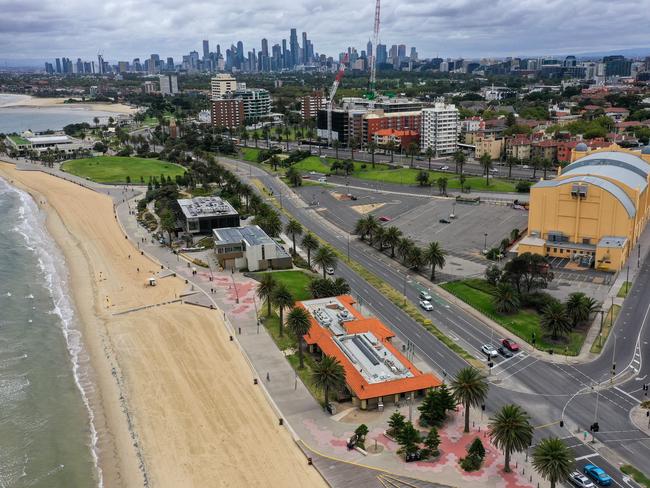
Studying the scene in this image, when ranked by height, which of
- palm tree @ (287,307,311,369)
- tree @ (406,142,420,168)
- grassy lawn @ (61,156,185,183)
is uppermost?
tree @ (406,142,420,168)

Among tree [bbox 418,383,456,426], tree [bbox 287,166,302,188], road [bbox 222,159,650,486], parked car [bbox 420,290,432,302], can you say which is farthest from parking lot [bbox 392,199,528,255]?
tree [bbox 418,383,456,426]

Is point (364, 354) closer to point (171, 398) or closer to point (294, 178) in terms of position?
point (171, 398)

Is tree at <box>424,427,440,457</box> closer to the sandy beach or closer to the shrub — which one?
the sandy beach

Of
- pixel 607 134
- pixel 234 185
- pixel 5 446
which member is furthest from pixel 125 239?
pixel 607 134

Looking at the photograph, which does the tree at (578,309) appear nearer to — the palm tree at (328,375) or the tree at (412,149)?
the palm tree at (328,375)

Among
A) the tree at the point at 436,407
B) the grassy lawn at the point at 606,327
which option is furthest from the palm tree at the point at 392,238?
the tree at the point at 436,407

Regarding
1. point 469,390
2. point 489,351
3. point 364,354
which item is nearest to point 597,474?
point 469,390

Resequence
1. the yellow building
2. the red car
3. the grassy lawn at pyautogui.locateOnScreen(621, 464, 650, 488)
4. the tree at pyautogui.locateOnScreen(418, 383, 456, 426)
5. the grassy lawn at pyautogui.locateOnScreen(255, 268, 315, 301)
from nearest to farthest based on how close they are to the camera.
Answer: the grassy lawn at pyautogui.locateOnScreen(621, 464, 650, 488)
the tree at pyautogui.locateOnScreen(418, 383, 456, 426)
the red car
the grassy lawn at pyautogui.locateOnScreen(255, 268, 315, 301)
the yellow building

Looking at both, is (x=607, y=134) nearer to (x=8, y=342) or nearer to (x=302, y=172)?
(x=302, y=172)
